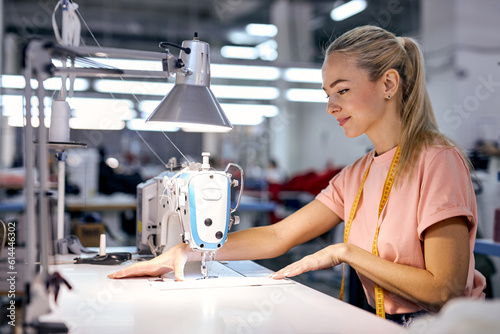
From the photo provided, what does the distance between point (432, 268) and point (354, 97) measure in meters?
0.52

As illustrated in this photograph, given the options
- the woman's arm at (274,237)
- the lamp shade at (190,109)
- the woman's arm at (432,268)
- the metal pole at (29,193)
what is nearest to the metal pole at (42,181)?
the metal pole at (29,193)

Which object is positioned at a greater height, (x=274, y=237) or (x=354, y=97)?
(x=354, y=97)

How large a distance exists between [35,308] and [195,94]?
2.62 ft

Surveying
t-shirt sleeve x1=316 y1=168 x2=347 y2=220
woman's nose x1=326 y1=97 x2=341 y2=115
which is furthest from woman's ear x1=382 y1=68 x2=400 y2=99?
t-shirt sleeve x1=316 y1=168 x2=347 y2=220

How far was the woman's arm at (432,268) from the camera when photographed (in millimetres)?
1281

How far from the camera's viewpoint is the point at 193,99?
4.87 feet

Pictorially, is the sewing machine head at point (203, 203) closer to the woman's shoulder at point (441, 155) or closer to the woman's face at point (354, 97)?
the woman's face at point (354, 97)

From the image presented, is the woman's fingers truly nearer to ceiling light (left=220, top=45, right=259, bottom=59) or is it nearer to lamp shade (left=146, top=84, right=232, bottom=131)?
lamp shade (left=146, top=84, right=232, bottom=131)

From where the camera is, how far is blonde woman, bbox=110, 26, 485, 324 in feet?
4.33

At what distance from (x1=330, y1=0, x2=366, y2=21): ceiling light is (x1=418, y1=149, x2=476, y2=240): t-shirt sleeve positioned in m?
6.32

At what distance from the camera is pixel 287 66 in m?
8.12

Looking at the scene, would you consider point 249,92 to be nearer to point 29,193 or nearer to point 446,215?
point 446,215

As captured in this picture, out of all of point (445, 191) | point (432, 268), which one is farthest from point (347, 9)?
point (432, 268)

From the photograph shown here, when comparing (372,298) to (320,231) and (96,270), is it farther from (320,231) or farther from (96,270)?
(96,270)
